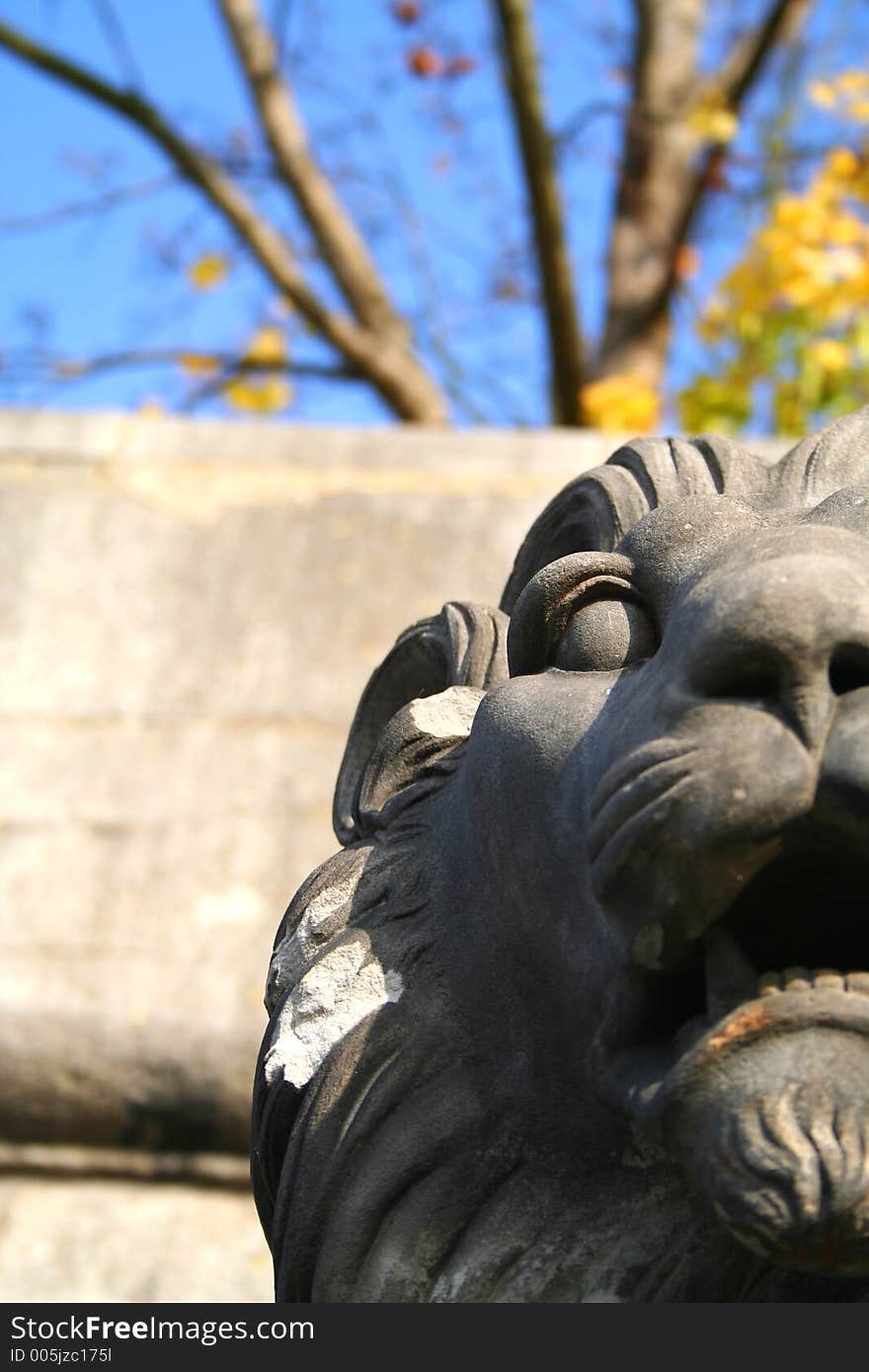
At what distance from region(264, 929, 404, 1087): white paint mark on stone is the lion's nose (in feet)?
0.90

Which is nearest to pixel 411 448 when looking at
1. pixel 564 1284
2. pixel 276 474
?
pixel 276 474

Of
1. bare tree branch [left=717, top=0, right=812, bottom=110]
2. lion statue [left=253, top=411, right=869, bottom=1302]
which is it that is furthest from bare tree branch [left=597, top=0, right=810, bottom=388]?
lion statue [left=253, top=411, right=869, bottom=1302]

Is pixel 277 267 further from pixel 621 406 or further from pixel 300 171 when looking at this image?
pixel 621 406

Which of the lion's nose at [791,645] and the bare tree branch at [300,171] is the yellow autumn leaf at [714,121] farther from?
the lion's nose at [791,645]

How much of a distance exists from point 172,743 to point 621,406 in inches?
56.1

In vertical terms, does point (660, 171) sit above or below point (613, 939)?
above

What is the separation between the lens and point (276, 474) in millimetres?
2559

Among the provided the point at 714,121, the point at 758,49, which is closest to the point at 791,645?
A: the point at 714,121

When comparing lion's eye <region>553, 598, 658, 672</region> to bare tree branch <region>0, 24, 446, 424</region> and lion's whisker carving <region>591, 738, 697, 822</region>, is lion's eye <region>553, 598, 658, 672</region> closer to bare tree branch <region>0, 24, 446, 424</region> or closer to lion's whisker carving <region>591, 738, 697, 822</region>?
lion's whisker carving <region>591, 738, 697, 822</region>

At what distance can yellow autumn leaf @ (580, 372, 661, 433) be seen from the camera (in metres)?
3.38

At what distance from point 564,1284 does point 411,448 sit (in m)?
1.79

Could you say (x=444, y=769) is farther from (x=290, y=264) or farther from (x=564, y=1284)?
(x=290, y=264)

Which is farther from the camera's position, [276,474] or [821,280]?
[821,280]

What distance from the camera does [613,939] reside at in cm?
85
